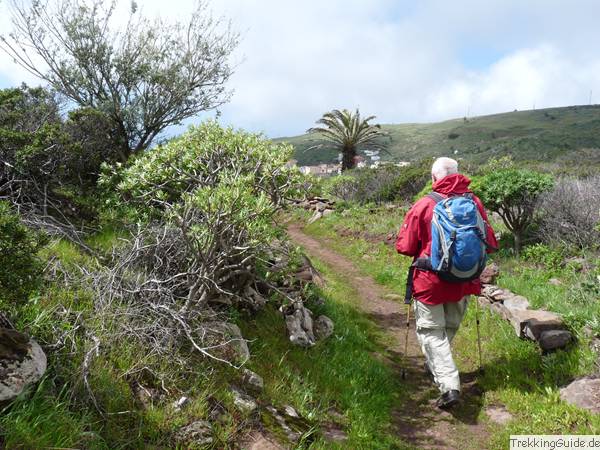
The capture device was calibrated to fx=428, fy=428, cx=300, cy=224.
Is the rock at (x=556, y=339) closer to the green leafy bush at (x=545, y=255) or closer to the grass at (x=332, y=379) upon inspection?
the grass at (x=332, y=379)

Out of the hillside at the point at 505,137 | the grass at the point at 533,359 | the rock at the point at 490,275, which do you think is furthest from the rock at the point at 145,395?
the hillside at the point at 505,137

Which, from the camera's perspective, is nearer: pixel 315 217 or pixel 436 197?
pixel 436 197

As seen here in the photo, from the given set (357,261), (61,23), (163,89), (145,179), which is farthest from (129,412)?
(61,23)

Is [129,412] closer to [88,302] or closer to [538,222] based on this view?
[88,302]

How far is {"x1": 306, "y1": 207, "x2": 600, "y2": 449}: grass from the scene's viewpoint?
3787 millimetres

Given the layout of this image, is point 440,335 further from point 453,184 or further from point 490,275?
point 490,275

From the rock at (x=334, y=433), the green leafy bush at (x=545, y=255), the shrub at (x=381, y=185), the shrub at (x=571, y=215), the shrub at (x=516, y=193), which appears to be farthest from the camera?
the shrub at (x=381, y=185)

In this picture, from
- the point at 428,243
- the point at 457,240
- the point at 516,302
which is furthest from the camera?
the point at 516,302

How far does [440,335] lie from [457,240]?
1089 mm

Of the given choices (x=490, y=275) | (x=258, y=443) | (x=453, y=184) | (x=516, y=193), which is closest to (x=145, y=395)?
(x=258, y=443)

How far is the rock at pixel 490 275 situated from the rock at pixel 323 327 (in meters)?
3.02

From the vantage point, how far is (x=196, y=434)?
286cm

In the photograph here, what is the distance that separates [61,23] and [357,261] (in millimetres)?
9579

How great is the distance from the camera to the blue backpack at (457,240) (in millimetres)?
4066
